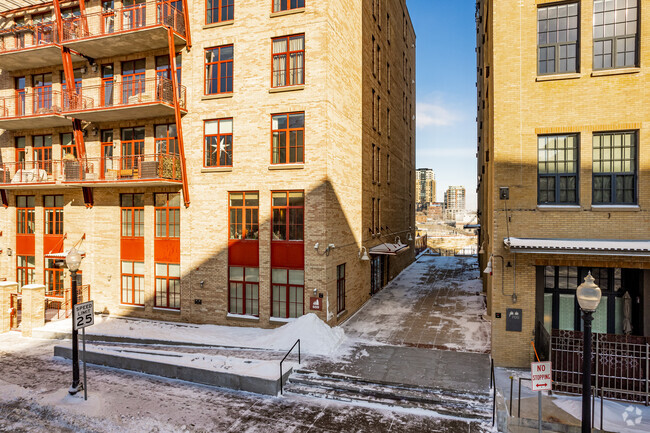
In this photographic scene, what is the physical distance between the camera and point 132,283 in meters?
20.7

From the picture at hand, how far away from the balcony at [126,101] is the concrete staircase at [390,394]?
13.7 m

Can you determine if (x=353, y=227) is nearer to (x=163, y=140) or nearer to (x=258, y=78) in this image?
(x=258, y=78)

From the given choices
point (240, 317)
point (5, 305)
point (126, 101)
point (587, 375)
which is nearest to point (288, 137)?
point (240, 317)

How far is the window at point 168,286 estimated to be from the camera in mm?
19656

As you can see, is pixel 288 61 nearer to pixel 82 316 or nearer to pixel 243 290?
pixel 243 290

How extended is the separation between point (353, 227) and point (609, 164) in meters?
11.6

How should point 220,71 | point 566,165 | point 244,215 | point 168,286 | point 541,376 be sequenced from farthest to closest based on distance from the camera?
point 168,286 → point 220,71 → point 244,215 → point 566,165 → point 541,376

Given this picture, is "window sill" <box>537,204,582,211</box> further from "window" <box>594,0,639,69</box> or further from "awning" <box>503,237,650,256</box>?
"window" <box>594,0,639,69</box>

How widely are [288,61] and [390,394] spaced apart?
14299 millimetres

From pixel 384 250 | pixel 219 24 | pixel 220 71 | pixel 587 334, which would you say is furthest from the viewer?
pixel 384 250

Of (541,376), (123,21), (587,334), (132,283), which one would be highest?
(123,21)

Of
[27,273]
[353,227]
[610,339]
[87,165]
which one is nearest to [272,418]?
[610,339]

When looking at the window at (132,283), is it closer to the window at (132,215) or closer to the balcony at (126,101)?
the window at (132,215)

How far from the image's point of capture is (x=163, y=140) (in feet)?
65.1
